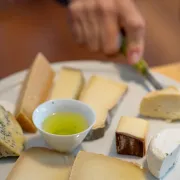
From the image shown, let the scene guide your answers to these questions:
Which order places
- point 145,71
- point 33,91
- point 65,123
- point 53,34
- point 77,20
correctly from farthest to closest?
1. point 53,34
2. point 77,20
3. point 145,71
4. point 33,91
5. point 65,123

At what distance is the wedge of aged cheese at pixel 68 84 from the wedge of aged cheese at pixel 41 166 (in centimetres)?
22

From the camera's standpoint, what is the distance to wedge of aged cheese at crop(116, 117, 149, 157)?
0.98 m

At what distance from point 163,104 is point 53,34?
87 cm

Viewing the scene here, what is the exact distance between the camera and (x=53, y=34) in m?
1.85

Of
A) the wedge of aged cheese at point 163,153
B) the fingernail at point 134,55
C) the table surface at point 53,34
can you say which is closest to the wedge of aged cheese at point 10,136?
the wedge of aged cheese at point 163,153

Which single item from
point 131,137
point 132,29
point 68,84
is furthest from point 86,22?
point 131,137

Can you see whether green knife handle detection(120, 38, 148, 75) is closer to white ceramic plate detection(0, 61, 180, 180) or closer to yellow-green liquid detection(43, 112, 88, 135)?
white ceramic plate detection(0, 61, 180, 180)

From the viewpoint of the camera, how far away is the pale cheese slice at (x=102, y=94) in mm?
1121

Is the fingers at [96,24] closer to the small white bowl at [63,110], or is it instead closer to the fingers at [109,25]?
the fingers at [109,25]

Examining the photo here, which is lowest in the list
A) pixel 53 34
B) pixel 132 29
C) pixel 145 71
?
pixel 53 34

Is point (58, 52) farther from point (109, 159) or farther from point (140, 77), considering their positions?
point (109, 159)

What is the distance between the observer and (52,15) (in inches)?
78.7

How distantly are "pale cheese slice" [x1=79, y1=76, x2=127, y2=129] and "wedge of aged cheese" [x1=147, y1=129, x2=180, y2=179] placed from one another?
184mm

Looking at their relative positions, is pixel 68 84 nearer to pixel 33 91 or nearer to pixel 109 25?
pixel 33 91
